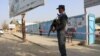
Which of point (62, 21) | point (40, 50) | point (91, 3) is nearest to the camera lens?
point (62, 21)

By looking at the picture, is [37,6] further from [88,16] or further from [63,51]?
[63,51]

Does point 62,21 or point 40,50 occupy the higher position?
point 62,21

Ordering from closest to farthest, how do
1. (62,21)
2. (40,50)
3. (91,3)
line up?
1. (62,21)
2. (40,50)
3. (91,3)

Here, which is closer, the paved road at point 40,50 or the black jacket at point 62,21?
the black jacket at point 62,21

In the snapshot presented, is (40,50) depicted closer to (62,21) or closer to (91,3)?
(62,21)

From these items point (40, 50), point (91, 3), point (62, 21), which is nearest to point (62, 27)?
point (62, 21)

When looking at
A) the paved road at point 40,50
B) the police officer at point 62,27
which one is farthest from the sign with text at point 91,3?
the police officer at point 62,27

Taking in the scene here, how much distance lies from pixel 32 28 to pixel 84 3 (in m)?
31.3

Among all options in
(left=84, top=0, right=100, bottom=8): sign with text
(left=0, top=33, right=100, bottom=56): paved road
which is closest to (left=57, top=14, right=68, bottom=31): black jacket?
(left=0, top=33, right=100, bottom=56): paved road

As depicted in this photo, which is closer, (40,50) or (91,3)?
(40,50)

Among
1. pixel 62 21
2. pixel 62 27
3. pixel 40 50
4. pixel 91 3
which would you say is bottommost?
pixel 40 50

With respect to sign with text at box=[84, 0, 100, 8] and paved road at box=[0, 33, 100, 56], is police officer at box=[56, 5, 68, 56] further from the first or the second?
sign with text at box=[84, 0, 100, 8]

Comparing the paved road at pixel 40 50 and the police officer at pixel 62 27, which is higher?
the police officer at pixel 62 27

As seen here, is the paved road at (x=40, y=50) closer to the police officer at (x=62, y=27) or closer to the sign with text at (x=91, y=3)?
the police officer at (x=62, y=27)
